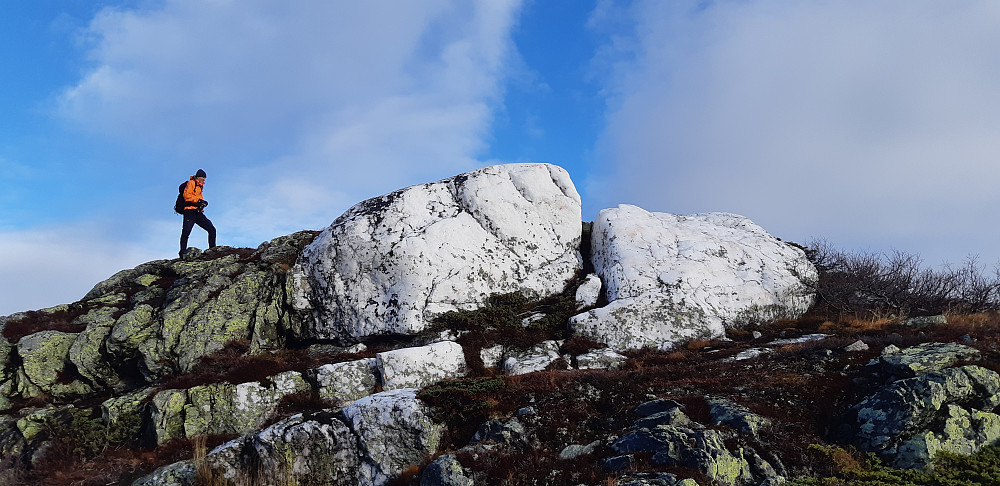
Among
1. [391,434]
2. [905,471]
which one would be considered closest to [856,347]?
[905,471]

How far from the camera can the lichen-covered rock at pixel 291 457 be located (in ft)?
46.9

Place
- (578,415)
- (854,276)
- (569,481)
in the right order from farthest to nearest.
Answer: (854,276) < (578,415) < (569,481)

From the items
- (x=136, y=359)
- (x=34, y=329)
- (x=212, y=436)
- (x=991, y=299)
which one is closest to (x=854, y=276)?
(x=991, y=299)

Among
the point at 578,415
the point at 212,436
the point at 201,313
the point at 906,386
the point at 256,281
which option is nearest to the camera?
the point at 906,386

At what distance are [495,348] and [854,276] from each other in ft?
65.1

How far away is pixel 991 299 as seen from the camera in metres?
28.5

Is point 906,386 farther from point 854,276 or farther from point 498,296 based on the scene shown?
point 854,276

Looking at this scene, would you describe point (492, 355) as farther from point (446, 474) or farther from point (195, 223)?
point (195, 223)

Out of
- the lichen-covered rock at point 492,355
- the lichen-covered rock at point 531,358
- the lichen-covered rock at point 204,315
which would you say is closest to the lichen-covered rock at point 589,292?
the lichen-covered rock at point 531,358

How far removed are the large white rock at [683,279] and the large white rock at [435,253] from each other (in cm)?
282

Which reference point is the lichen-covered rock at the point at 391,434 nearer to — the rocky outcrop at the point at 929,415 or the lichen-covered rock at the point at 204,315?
the rocky outcrop at the point at 929,415

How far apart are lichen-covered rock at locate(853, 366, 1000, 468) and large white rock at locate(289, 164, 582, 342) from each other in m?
16.0

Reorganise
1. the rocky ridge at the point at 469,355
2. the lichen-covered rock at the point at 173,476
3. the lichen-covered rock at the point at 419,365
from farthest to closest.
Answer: the lichen-covered rock at the point at 419,365 → the lichen-covered rock at the point at 173,476 → the rocky ridge at the point at 469,355

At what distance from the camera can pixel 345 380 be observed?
66.4 feet
